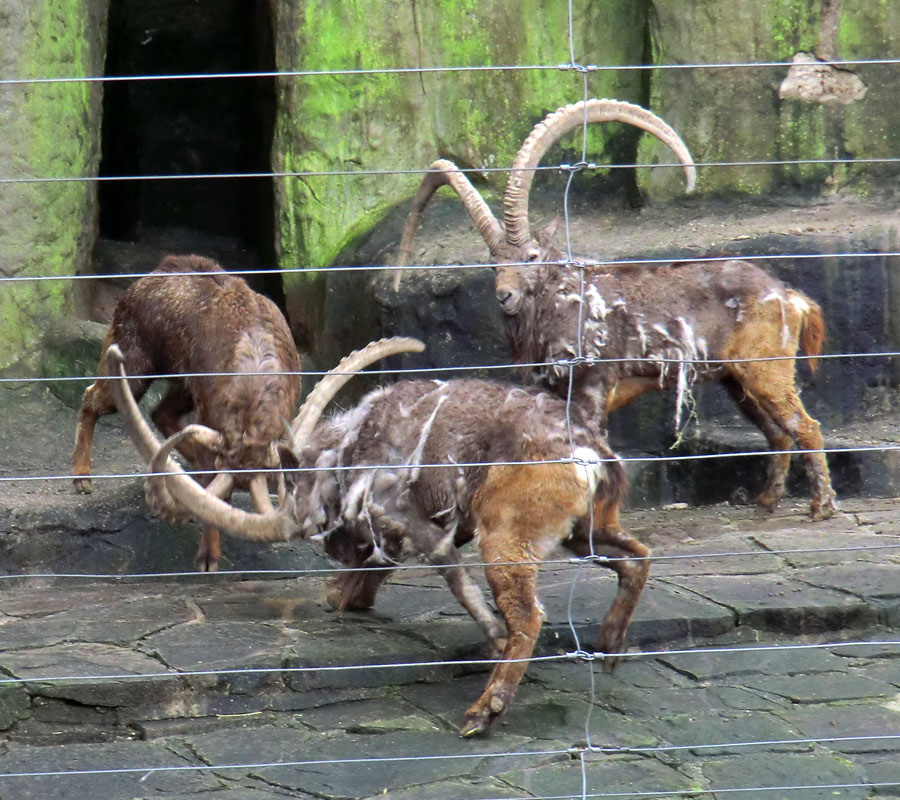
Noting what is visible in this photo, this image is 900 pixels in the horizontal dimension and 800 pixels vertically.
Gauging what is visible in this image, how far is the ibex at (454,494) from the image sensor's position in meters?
4.83

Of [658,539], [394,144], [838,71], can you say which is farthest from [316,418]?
[838,71]

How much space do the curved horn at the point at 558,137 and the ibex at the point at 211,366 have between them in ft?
4.11

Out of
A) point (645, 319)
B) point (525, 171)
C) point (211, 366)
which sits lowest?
point (211, 366)

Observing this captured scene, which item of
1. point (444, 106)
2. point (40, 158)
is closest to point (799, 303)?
point (444, 106)

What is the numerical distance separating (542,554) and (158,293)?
2653mm

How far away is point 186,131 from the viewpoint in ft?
35.7

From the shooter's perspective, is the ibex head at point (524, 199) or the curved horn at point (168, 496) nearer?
the curved horn at point (168, 496)

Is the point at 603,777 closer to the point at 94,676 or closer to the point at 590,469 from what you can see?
the point at 590,469

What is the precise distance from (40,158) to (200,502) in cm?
336

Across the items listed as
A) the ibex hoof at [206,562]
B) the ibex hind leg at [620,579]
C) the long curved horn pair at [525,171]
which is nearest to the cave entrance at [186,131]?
the long curved horn pair at [525,171]

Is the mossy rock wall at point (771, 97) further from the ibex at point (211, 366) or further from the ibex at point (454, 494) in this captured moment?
the ibex at point (454, 494)

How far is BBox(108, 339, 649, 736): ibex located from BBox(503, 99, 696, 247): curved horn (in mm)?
890

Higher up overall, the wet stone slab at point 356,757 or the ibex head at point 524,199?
the ibex head at point 524,199

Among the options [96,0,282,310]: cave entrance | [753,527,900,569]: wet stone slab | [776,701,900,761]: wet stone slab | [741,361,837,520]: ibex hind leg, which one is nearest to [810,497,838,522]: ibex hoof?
[741,361,837,520]: ibex hind leg
